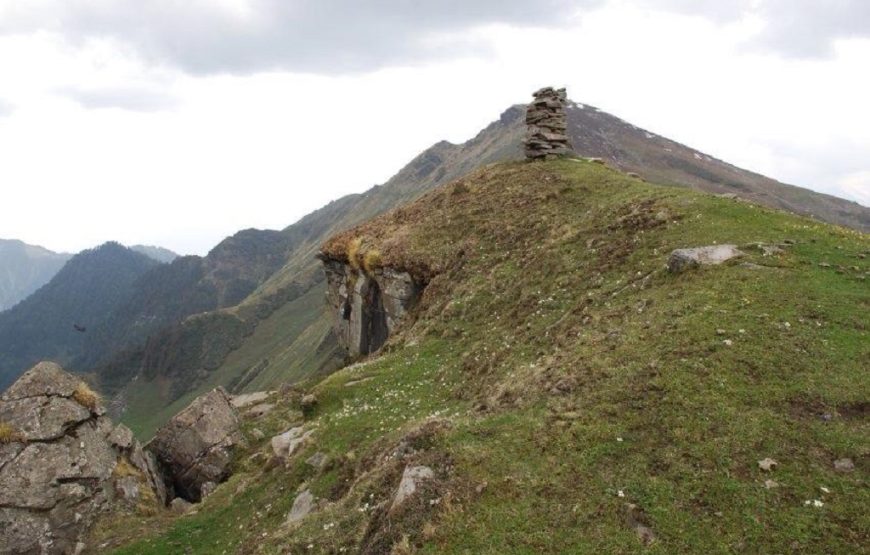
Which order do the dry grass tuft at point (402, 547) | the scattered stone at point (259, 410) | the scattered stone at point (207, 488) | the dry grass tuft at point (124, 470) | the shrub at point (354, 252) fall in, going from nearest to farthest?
the dry grass tuft at point (402, 547)
the dry grass tuft at point (124, 470)
the scattered stone at point (207, 488)
the scattered stone at point (259, 410)
the shrub at point (354, 252)

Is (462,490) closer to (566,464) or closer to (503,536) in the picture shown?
(503,536)

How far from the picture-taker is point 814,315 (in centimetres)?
2159

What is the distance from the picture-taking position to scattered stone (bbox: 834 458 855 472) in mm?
14898

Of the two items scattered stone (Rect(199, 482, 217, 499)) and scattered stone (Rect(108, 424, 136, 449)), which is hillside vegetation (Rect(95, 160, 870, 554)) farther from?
scattered stone (Rect(108, 424, 136, 449))

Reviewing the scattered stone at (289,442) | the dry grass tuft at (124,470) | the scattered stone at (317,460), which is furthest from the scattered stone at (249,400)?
the scattered stone at (317,460)

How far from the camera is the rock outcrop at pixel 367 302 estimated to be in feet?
152

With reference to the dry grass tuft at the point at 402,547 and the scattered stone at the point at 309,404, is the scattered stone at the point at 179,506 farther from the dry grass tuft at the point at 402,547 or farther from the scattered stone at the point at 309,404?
the dry grass tuft at the point at 402,547

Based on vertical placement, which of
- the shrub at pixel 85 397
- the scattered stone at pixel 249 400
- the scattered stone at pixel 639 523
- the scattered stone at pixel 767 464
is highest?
the shrub at pixel 85 397

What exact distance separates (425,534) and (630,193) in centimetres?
3284

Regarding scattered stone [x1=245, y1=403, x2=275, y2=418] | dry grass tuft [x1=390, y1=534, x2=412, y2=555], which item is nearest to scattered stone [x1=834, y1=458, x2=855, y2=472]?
dry grass tuft [x1=390, y1=534, x2=412, y2=555]

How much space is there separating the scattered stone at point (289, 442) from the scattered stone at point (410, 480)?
12958 mm

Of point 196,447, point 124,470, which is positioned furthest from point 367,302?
point 124,470

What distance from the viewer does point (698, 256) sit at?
27.7 metres

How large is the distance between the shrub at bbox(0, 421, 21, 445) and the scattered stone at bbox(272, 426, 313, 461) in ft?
38.7
